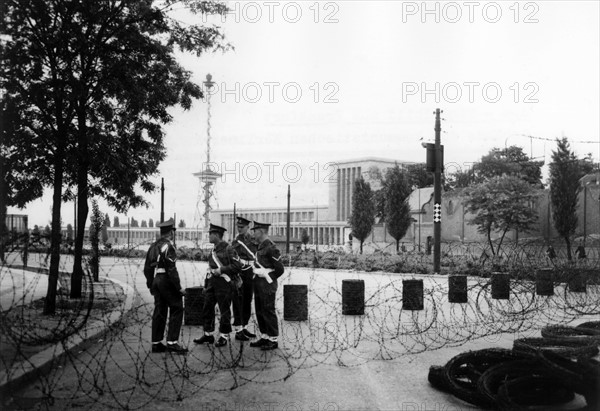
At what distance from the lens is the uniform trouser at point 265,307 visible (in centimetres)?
962

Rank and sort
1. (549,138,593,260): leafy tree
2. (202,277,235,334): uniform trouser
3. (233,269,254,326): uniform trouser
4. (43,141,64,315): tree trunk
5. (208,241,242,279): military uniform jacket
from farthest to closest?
1. (549,138,593,260): leafy tree
2. (43,141,64,315): tree trunk
3. (233,269,254,326): uniform trouser
4. (208,241,242,279): military uniform jacket
5. (202,277,235,334): uniform trouser

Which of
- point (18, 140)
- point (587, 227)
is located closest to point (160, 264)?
point (18, 140)

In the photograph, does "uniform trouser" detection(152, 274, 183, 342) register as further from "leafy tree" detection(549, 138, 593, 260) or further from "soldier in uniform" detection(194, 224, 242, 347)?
"leafy tree" detection(549, 138, 593, 260)

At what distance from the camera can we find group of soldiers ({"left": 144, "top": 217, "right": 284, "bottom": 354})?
9.38 metres

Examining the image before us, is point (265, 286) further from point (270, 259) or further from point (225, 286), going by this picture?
point (225, 286)

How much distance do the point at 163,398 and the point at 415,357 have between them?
3.58 m

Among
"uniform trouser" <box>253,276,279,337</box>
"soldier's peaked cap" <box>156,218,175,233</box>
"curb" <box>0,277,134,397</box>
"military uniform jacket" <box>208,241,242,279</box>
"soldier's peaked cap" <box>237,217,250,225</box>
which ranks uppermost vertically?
"soldier's peaked cap" <box>237,217,250,225</box>

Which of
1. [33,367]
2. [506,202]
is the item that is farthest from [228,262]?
[506,202]

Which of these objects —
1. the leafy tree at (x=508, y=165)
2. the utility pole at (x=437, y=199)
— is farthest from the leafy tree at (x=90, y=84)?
the leafy tree at (x=508, y=165)

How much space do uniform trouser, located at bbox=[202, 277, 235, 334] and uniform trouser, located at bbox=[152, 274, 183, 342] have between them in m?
0.80

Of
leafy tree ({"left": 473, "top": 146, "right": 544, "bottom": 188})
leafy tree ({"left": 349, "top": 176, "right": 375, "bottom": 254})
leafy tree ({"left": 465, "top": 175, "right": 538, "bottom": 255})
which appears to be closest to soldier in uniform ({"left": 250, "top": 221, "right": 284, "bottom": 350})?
leafy tree ({"left": 465, "top": 175, "right": 538, "bottom": 255})

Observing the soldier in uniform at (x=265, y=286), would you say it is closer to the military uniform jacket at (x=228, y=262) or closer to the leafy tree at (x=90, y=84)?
the military uniform jacket at (x=228, y=262)

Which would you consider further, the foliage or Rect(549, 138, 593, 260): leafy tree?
the foliage

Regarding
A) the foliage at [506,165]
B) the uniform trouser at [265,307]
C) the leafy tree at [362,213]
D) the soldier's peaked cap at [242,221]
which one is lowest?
the uniform trouser at [265,307]
